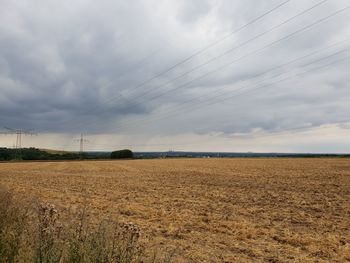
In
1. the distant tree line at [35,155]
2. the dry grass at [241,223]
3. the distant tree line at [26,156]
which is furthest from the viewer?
the distant tree line at [35,155]

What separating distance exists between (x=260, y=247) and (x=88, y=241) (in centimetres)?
634

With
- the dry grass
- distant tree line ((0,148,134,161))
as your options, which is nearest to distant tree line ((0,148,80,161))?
distant tree line ((0,148,134,161))

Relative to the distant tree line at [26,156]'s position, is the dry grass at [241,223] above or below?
below

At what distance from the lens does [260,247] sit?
434 inches

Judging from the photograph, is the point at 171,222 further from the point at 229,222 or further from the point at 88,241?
the point at 88,241

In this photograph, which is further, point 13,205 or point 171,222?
point 171,222

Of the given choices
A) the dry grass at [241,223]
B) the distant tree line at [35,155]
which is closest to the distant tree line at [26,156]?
the distant tree line at [35,155]

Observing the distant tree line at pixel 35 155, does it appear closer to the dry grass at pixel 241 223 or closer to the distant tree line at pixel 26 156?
the distant tree line at pixel 26 156

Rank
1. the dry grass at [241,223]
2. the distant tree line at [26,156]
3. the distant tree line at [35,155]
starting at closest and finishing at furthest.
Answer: the dry grass at [241,223], the distant tree line at [26,156], the distant tree line at [35,155]

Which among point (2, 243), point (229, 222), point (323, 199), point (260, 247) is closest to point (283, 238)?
point (260, 247)

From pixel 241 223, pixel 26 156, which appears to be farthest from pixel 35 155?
pixel 241 223

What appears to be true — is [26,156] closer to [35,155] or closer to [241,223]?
[35,155]

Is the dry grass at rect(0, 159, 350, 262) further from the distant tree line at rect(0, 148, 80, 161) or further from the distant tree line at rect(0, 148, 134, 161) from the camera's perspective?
the distant tree line at rect(0, 148, 134, 161)

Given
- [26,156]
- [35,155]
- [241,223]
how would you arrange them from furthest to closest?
1. [35,155]
2. [26,156]
3. [241,223]
